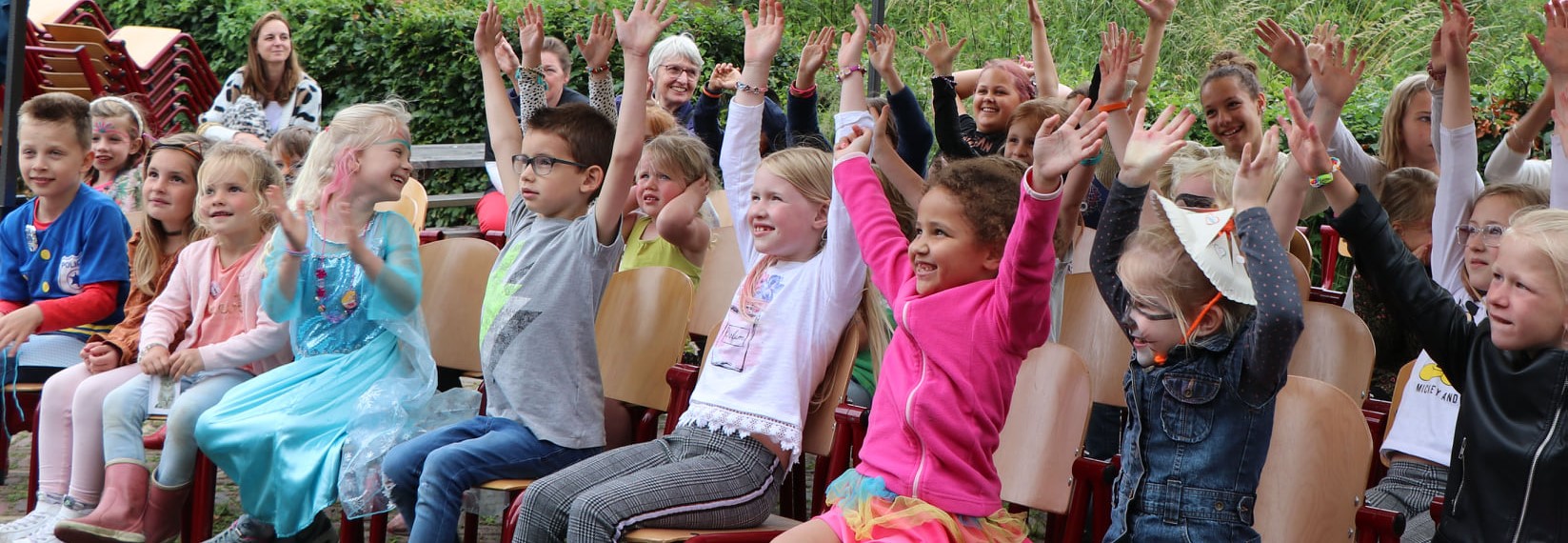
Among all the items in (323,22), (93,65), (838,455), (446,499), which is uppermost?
(323,22)

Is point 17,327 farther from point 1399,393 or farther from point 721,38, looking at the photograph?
point 721,38

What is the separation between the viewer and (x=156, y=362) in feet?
11.7

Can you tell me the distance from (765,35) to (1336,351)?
1.54m

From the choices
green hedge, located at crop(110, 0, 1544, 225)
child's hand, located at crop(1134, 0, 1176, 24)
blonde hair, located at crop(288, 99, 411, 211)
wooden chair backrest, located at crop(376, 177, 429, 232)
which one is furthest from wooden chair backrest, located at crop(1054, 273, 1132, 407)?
green hedge, located at crop(110, 0, 1544, 225)

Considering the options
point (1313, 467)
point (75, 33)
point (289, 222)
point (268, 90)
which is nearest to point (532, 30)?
point (289, 222)

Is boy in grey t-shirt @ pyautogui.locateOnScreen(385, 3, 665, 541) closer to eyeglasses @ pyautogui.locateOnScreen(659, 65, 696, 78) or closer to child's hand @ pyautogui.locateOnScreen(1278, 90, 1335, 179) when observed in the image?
child's hand @ pyautogui.locateOnScreen(1278, 90, 1335, 179)

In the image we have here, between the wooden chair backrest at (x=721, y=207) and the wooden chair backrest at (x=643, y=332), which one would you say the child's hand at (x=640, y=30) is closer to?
the wooden chair backrest at (x=643, y=332)

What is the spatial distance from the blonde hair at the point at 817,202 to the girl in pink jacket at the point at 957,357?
1.07ft

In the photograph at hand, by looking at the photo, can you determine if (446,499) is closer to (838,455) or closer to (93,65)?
(838,455)

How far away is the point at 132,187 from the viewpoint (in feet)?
15.7

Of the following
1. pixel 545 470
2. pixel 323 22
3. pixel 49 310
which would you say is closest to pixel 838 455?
pixel 545 470

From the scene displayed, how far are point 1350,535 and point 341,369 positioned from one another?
2421mm

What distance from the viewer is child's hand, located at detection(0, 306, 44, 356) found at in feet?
12.5

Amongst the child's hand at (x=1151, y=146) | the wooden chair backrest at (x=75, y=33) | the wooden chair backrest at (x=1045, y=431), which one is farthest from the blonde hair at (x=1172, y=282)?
the wooden chair backrest at (x=75, y=33)
